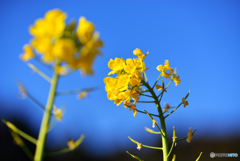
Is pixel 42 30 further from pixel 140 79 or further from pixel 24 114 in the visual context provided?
pixel 24 114

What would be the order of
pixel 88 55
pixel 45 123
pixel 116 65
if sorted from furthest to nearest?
1. pixel 116 65
2. pixel 88 55
3. pixel 45 123

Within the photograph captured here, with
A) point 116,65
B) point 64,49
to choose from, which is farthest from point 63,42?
point 116,65

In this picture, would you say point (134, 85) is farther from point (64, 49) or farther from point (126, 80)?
point (64, 49)

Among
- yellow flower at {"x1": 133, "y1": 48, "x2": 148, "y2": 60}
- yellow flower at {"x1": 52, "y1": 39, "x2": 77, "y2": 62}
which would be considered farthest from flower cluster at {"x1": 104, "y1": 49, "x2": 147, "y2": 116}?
yellow flower at {"x1": 52, "y1": 39, "x2": 77, "y2": 62}

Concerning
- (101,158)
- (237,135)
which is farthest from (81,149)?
(237,135)

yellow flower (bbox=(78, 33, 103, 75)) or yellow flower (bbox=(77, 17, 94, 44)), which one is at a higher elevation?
yellow flower (bbox=(77, 17, 94, 44))

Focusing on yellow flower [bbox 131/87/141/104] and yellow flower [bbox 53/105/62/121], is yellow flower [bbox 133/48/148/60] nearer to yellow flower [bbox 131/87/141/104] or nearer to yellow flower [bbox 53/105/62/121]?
yellow flower [bbox 131/87/141/104]

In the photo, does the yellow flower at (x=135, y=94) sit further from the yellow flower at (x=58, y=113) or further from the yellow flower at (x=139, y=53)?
Answer: the yellow flower at (x=58, y=113)
